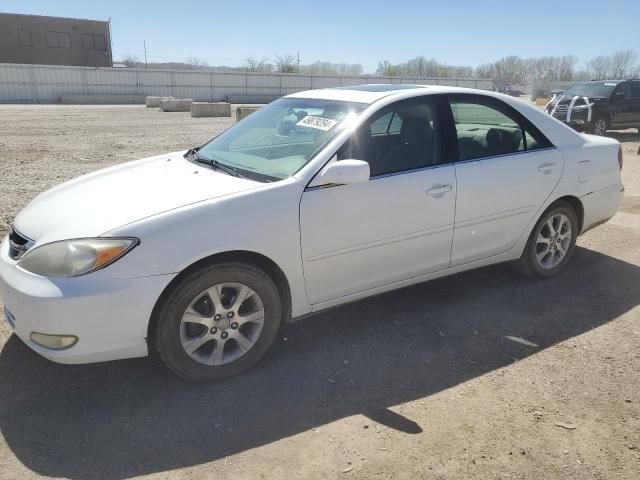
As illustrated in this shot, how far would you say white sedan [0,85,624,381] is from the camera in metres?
2.69

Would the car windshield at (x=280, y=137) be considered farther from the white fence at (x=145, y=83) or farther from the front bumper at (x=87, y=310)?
the white fence at (x=145, y=83)

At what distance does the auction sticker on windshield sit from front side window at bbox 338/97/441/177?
222 mm

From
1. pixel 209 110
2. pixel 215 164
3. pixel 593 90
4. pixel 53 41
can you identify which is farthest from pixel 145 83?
pixel 215 164

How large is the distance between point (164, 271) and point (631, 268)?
4374 millimetres

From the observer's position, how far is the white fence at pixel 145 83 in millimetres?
39219

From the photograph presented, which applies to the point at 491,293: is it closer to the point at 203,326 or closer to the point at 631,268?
the point at 631,268

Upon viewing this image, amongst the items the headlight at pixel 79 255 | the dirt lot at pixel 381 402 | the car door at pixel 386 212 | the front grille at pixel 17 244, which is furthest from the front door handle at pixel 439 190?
the front grille at pixel 17 244

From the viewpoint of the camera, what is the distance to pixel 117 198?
3109 mm

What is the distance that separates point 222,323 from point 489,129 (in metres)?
2.57

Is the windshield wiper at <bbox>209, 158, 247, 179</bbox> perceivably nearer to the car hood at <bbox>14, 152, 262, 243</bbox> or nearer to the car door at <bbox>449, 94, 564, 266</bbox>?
the car hood at <bbox>14, 152, 262, 243</bbox>

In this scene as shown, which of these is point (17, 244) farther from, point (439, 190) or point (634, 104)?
point (634, 104)

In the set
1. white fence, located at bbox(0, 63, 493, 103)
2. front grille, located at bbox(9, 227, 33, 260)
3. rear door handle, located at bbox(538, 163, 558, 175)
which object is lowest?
front grille, located at bbox(9, 227, 33, 260)

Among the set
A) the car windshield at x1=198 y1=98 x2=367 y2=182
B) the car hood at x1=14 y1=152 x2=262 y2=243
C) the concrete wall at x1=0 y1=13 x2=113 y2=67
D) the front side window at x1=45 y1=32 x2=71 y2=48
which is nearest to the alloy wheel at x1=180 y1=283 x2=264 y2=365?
the car hood at x1=14 y1=152 x2=262 y2=243

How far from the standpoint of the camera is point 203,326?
9.88ft
